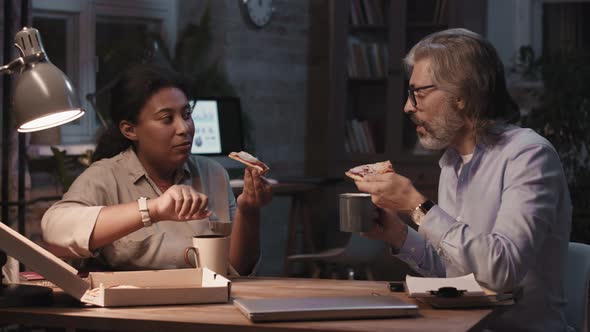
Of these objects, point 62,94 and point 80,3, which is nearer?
point 62,94

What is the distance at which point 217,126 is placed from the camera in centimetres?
588

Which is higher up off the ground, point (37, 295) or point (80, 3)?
point (80, 3)

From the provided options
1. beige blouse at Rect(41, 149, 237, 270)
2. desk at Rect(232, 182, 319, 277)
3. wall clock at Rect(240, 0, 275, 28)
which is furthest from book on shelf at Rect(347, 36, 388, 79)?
beige blouse at Rect(41, 149, 237, 270)

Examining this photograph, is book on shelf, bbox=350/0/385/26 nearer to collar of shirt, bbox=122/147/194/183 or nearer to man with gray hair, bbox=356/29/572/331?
collar of shirt, bbox=122/147/194/183

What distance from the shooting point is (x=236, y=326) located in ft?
6.00

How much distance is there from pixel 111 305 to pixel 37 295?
0.59ft

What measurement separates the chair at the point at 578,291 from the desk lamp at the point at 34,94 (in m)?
1.26

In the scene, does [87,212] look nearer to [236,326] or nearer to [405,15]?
[236,326]

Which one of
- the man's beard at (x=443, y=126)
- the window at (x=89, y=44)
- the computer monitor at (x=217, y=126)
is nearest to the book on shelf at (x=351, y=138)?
the computer monitor at (x=217, y=126)

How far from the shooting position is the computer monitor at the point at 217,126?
5773mm

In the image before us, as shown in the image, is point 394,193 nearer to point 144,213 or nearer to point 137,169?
point 144,213

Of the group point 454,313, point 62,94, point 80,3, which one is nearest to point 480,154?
point 454,313

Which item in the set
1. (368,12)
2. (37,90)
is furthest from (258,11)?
(37,90)

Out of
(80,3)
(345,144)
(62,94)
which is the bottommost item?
(345,144)
